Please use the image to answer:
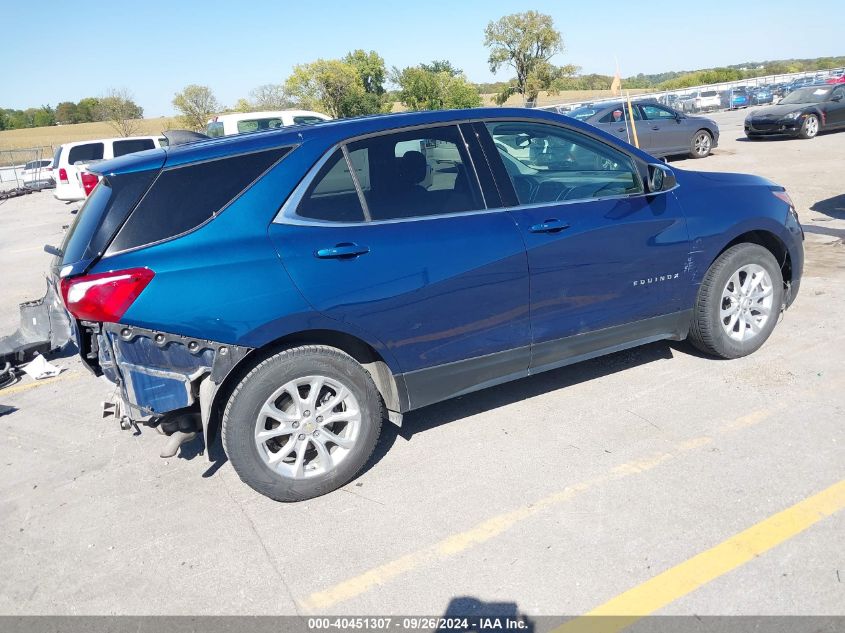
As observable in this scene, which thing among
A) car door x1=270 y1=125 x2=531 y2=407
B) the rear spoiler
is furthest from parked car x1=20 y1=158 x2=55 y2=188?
car door x1=270 y1=125 x2=531 y2=407

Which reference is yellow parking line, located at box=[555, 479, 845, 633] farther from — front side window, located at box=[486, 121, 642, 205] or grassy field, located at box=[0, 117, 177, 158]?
grassy field, located at box=[0, 117, 177, 158]

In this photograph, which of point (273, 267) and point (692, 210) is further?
point (692, 210)

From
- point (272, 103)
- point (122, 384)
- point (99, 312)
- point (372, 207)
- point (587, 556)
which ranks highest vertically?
point (272, 103)

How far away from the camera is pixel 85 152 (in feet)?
64.4

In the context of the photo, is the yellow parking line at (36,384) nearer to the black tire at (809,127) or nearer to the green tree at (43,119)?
the black tire at (809,127)

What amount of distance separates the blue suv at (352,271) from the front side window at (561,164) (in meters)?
0.01

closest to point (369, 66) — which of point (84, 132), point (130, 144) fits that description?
point (84, 132)

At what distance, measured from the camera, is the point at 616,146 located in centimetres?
438

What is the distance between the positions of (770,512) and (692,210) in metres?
2.09

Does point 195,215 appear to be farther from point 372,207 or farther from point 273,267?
point 372,207

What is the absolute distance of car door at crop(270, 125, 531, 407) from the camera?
3.46 meters

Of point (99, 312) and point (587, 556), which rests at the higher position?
point (99, 312)

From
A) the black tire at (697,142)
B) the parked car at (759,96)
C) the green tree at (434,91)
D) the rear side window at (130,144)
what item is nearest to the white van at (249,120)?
the rear side window at (130,144)

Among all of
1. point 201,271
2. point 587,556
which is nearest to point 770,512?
point 587,556
